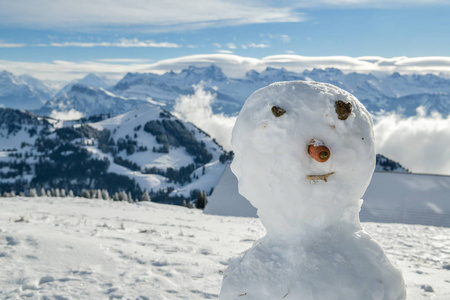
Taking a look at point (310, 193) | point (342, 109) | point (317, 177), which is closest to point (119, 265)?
point (310, 193)

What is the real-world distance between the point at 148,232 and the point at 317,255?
858 centimetres

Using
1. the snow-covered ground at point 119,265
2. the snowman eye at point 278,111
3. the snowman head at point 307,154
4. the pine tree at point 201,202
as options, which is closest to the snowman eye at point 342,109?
the snowman head at point 307,154

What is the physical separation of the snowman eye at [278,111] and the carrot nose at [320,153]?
53cm

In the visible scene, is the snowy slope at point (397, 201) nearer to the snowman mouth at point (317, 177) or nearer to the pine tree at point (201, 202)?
the pine tree at point (201, 202)

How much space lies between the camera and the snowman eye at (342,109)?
4.17 meters

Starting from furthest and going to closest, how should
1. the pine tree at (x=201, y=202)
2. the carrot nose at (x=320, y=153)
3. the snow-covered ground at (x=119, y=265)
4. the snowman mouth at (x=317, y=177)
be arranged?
the pine tree at (x=201, y=202) → the snow-covered ground at (x=119, y=265) → the snowman mouth at (x=317, y=177) → the carrot nose at (x=320, y=153)

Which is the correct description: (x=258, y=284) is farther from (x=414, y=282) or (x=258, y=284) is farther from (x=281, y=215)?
(x=414, y=282)

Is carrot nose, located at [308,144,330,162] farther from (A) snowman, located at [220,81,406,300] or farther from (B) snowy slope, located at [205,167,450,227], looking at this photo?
(B) snowy slope, located at [205,167,450,227]

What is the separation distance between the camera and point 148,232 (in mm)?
11734

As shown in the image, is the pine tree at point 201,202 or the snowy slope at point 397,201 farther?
the pine tree at point 201,202

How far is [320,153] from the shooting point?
3943 mm

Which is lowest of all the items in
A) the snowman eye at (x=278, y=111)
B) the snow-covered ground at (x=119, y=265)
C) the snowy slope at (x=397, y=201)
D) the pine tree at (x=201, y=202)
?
the pine tree at (x=201, y=202)

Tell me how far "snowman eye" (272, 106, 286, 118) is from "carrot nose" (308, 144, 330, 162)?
0.53 m

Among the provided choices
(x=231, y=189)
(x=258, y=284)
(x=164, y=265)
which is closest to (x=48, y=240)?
(x=164, y=265)
